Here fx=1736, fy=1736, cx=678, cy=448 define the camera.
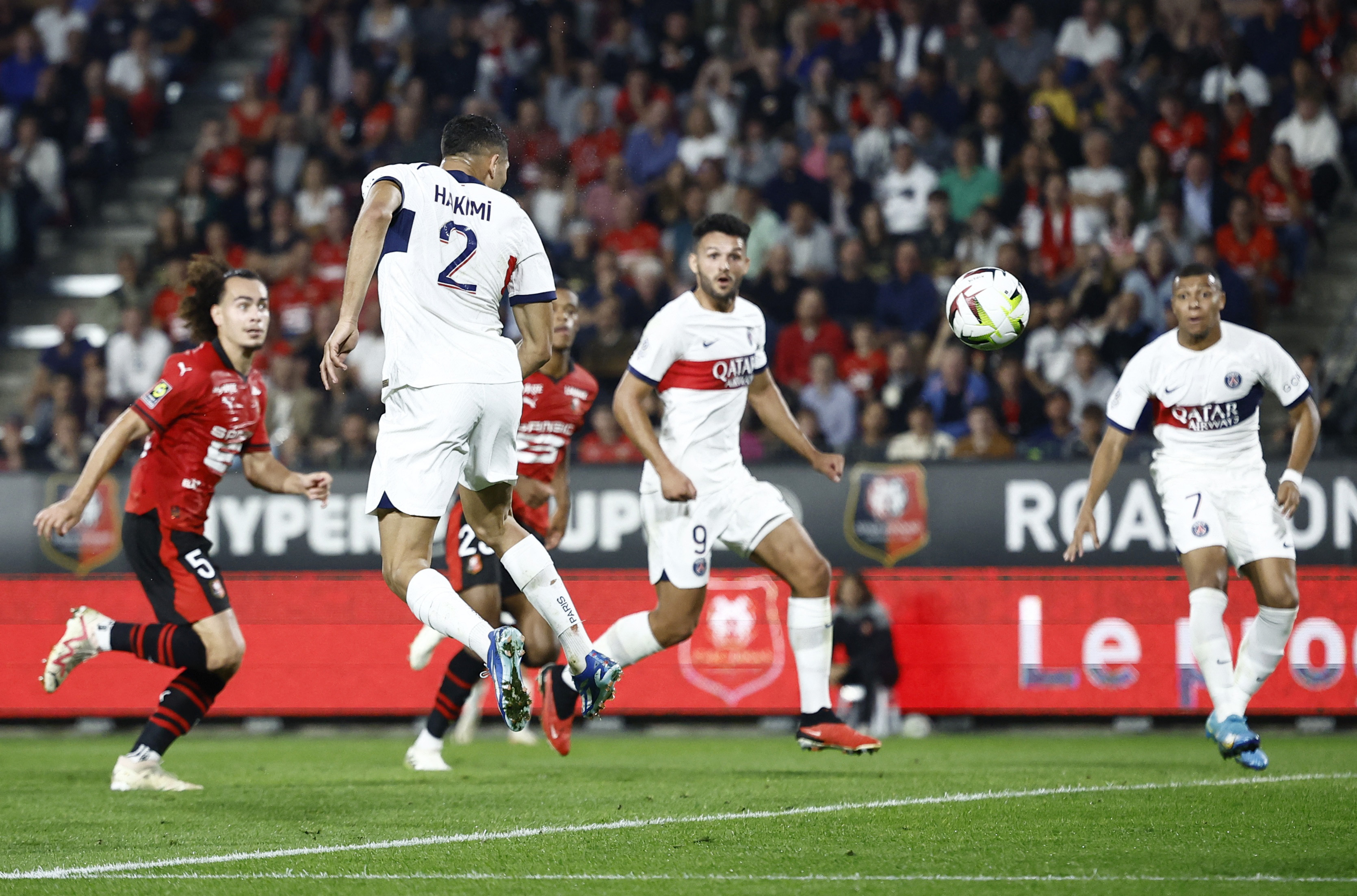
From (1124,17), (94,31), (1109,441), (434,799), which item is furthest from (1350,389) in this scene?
(94,31)

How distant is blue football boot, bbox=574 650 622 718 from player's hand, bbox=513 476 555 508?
2829 mm

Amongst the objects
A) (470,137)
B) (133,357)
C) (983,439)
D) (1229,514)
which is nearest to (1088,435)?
(983,439)

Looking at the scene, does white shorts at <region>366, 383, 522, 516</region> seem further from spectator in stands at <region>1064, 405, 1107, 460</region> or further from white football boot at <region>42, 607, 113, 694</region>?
spectator in stands at <region>1064, 405, 1107, 460</region>

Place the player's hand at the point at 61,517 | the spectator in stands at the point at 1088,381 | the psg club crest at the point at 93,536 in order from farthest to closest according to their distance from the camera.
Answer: the spectator in stands at the point at 1088,381, the psg club crest at the point at 93,536, the player's hand at the point at 61,517

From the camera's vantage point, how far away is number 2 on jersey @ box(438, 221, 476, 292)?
6.44 meters

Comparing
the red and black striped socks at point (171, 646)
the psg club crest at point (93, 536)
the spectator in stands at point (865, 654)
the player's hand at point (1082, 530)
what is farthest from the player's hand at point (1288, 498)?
the psg club crest at point (93, 536)

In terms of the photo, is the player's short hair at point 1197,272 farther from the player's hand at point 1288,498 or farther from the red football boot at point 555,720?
the red football boot at point 555,720

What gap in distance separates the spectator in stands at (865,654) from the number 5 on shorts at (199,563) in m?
5.35

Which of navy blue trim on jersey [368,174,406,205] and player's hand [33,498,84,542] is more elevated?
navy blue trim on jersey [368,174,406,205]

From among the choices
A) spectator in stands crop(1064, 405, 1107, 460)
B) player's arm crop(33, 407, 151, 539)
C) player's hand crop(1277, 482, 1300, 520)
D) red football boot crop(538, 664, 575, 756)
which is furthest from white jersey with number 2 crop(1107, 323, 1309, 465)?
player's arm crop(33, 407, 151, 539)

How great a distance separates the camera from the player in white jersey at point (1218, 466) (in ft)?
28.0

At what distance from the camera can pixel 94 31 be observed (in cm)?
1991

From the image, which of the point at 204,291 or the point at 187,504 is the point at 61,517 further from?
the point at 204,291

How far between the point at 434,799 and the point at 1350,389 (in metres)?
8.18
